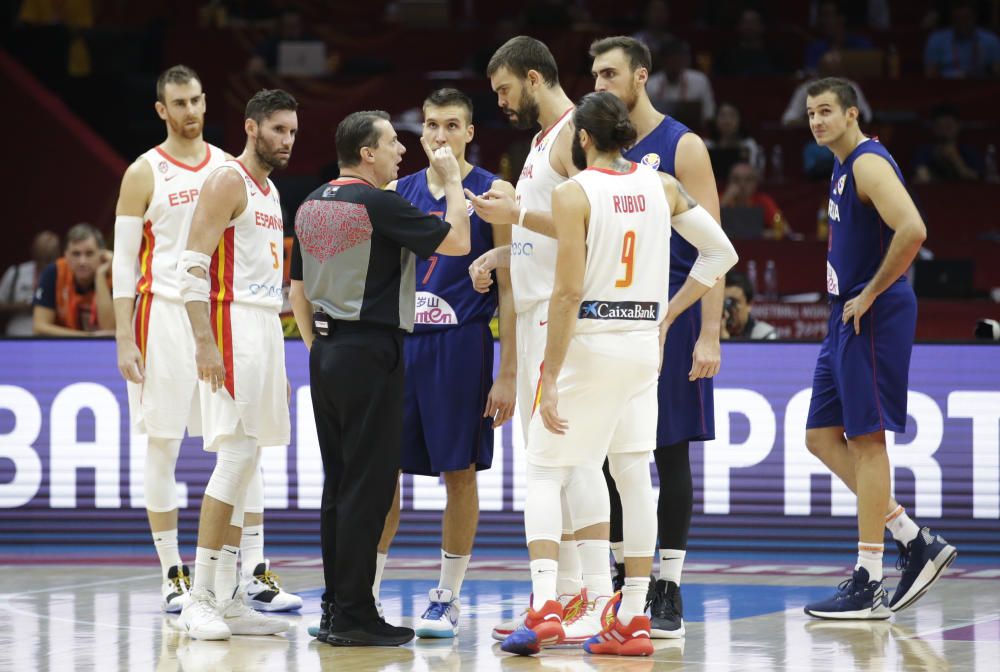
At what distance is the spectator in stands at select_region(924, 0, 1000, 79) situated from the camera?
15586mm

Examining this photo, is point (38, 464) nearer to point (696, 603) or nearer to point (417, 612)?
point (417, 612)

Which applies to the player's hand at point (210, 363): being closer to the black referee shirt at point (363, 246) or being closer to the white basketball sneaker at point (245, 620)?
the black referee shirt at point (363, 246)

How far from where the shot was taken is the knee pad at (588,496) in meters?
6.19

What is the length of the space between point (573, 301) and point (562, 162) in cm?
87

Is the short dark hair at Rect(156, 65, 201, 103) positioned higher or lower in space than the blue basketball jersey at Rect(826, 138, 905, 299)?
higher

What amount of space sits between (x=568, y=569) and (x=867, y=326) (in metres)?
1.81

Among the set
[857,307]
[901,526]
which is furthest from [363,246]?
[901,526]

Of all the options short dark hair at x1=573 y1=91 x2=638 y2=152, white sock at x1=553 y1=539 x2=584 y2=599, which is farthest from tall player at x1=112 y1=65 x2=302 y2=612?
short dark hair at x1=573 y1=91 x2=638 y2=152

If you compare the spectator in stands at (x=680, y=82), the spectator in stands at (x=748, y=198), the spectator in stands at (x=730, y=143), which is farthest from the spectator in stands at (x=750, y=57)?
the spectator in stands at (x=748, y=198)

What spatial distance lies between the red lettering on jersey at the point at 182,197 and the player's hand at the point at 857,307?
126 inches

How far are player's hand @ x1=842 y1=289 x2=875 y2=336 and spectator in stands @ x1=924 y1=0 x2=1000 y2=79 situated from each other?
354 inches

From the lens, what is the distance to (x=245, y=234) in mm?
7090

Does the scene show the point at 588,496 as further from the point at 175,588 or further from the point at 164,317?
the point at 164,317

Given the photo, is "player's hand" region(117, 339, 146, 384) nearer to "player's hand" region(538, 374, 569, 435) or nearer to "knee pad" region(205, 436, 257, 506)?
"knee pad" region(205, 436, 257, 506)
